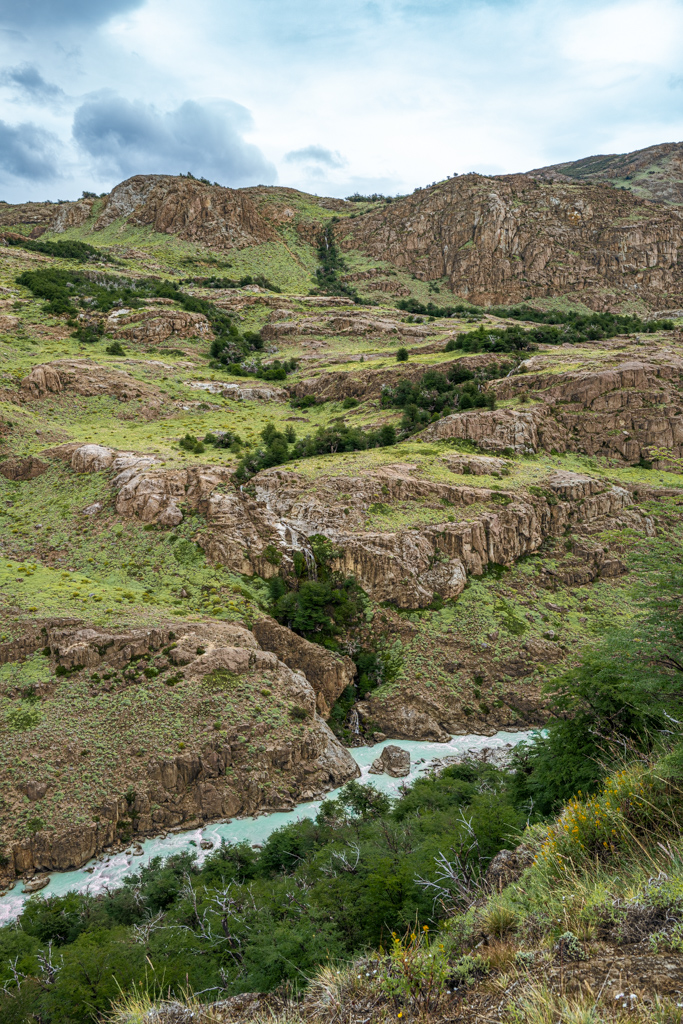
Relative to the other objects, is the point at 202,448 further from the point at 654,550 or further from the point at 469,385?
the point at 654,550

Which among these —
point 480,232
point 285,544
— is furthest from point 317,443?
point 480,232

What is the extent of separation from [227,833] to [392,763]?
10024mm

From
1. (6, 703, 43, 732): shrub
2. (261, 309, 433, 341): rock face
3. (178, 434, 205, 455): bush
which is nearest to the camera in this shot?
(6, 703, 43, 732): shrub

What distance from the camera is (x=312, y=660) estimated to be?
3519cm

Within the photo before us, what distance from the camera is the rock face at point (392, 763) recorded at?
29438 mm

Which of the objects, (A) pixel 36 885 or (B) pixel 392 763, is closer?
(A) pixel 36 885

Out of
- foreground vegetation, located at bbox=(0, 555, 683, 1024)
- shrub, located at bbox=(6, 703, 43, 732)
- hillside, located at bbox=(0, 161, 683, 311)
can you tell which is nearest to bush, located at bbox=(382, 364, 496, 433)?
foreground vegetation, located at bbox=(0, 555, 683, 1024)

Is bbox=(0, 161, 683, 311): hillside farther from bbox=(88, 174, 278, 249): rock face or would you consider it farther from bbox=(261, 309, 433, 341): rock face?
bbox=(261, 309, 433, 341): rock face

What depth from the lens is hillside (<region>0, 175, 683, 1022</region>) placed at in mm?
25578

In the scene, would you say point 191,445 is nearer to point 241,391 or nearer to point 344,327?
point 241,391

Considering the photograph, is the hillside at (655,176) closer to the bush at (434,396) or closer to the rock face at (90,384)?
the bush at (434,396)

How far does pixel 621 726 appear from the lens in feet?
47.9

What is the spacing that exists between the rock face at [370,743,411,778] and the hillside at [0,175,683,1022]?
89.2 inches

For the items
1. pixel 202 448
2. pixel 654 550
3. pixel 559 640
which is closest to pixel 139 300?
pixel 202 448
